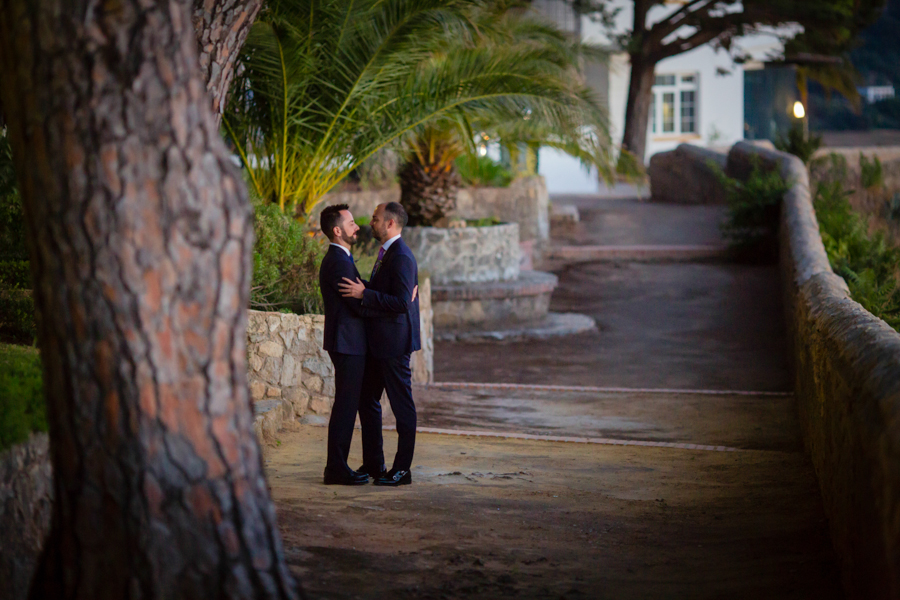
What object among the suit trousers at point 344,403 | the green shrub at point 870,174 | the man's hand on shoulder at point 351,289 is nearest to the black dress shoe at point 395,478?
the suit trousers at point 344,403

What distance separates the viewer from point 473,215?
53.3 ft

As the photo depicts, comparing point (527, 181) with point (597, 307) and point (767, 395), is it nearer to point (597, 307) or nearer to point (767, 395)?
point (597, 307)

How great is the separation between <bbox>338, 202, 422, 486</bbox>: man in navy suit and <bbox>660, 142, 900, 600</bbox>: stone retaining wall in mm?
2195

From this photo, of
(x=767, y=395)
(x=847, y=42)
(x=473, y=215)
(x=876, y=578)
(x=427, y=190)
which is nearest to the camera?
(x=876, y=578)

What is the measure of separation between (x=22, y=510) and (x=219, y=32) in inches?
119

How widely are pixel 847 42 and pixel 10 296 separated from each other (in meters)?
21.7

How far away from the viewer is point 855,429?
3623mm

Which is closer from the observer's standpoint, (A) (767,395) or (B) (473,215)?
(A) (767,395)

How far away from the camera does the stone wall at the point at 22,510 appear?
3.22 meters

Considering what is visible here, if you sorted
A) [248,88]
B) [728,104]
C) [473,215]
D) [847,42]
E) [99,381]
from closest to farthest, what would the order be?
1. [99,381]
2. [248,88]
3. [473,215]
4. [847,42]
5. [728,104]

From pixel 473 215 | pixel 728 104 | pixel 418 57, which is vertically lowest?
pixel 473 215

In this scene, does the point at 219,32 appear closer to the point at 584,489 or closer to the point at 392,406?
the point at 392,406

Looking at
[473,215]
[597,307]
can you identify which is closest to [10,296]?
[597,307]

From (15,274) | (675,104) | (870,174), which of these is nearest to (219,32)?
(15,274)
